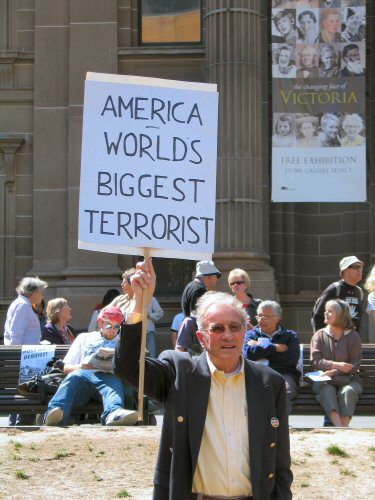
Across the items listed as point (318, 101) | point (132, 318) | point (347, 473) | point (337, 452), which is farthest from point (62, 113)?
point (132, 318)

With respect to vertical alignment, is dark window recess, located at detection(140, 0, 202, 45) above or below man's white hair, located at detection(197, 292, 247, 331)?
above

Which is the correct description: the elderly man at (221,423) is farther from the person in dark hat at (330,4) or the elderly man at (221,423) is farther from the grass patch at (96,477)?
the person in dark hat at (330,4)

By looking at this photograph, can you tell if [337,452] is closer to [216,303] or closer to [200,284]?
[200,284]

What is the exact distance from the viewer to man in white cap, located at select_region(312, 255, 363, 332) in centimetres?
1242

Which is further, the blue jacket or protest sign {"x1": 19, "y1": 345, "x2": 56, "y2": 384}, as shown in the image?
Result: protest sign {"x1": 19, "y1": 345, "x2": 56, "y2": 384}

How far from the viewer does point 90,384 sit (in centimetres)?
1060

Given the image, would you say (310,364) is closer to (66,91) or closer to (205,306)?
(205,306)

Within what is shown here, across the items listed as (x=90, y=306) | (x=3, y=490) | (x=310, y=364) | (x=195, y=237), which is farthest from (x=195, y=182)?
(x=90, y=306)

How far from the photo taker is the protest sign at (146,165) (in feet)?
20.1

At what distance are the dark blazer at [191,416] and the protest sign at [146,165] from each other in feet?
4.11

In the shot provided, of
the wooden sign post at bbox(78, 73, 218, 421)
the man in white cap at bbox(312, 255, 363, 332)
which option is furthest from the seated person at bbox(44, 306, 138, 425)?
→ the wooden sign post at bbox(78, 73, 218, 421)

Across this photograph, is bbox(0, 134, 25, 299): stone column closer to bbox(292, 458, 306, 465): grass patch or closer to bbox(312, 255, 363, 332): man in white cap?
bbox(312, 255, 363, 332): man in white cap

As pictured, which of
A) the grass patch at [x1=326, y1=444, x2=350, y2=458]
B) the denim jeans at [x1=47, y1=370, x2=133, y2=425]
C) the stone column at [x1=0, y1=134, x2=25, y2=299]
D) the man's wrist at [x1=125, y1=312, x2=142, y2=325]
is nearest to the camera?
the man's wrist at [x1=125, y1=312, x2=142, y2=325]

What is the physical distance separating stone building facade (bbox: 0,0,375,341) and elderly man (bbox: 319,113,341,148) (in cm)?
113
